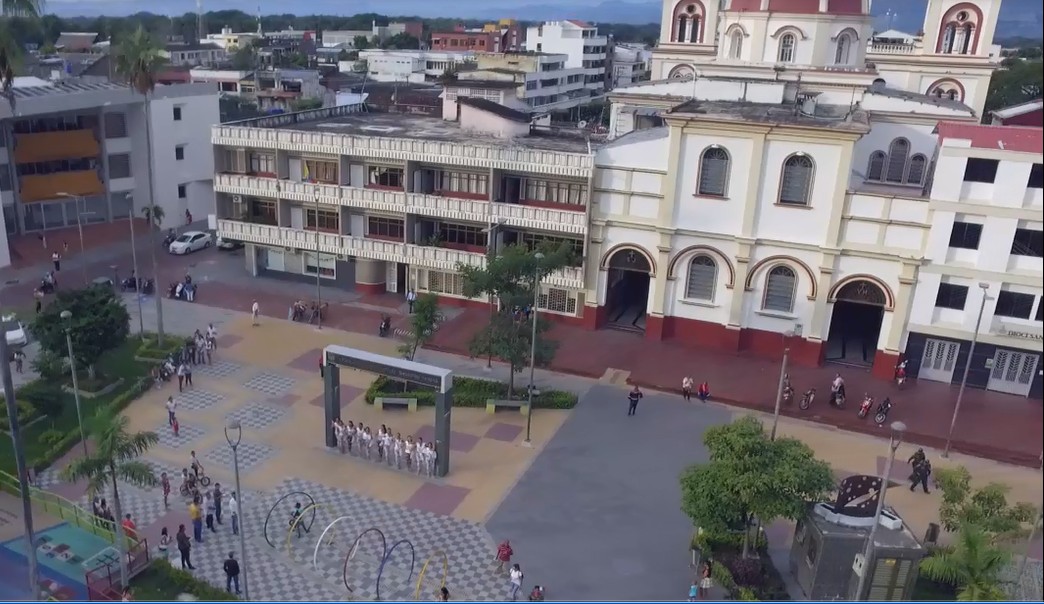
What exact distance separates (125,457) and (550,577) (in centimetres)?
1203

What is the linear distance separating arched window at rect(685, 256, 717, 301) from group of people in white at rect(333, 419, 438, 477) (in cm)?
1642

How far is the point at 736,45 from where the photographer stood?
4922 centimetres

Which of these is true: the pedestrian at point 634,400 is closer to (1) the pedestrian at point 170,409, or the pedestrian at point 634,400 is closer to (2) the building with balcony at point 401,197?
(2) the building with balcony at point 401,197

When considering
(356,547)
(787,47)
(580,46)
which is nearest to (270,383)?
(356,547)

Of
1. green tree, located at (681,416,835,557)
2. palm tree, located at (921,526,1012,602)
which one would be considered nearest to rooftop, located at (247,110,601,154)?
green tree, located at (681,416,835,557)

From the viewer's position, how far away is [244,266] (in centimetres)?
4884

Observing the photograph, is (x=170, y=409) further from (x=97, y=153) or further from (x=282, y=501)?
(x=97, y=153)

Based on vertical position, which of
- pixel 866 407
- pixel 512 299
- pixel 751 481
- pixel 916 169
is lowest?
pixel 866 407

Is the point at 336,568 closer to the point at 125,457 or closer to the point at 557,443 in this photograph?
the point at 125,457

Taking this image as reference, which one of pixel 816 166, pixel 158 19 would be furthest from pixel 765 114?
pixel 158 19

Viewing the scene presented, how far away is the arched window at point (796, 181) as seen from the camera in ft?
117

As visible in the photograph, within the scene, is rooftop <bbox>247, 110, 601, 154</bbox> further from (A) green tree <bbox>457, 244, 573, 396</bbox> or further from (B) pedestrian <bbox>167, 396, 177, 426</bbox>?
(B) pedestrian <bbox>167, 396, 177, 426</bbox>

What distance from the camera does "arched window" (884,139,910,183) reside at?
142 feet

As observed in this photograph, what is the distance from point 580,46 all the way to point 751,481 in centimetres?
10781
